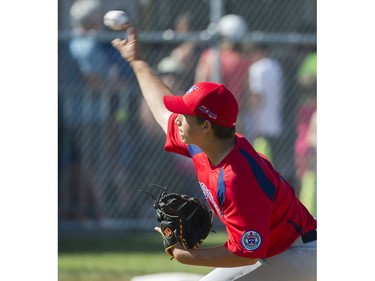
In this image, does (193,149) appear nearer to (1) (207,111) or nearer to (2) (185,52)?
(1) (207,111)

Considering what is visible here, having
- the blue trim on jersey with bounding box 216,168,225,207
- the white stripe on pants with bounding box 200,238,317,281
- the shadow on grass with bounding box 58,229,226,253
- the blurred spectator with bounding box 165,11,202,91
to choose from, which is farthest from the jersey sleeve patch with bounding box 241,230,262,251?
the blurred spectator with bounding box 165,11,202,91

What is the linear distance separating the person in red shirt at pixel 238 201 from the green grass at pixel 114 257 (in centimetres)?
299

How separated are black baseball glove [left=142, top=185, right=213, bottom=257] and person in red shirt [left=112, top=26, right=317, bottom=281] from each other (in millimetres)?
86

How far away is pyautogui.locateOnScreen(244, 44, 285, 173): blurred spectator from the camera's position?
1081cm

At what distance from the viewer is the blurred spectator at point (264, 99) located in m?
10.8

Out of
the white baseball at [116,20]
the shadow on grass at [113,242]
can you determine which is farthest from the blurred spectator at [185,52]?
the white baseball at [116,20]

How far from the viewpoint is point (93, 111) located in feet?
35.6

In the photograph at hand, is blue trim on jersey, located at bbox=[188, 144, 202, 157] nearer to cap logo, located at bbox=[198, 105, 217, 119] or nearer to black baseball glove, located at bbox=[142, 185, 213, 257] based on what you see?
black baseball glove, located at bbox=[142, 185, 213, 257]

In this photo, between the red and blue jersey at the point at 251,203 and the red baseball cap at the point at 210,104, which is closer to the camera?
the red and blue jersey at the point at 251,203

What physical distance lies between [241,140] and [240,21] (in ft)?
17.6

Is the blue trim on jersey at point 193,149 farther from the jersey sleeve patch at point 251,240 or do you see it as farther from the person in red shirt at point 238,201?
the jersey sleeve patch at point 251,240
